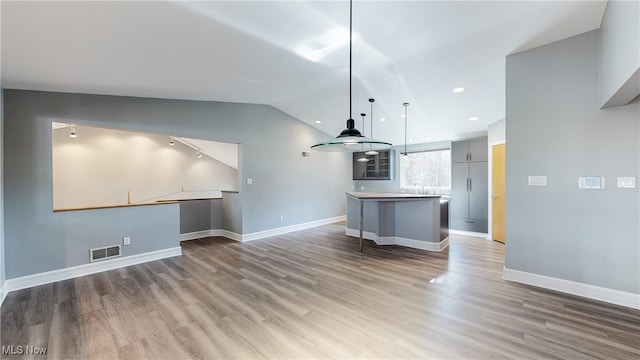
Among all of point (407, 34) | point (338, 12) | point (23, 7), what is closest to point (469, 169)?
point (407, 34)

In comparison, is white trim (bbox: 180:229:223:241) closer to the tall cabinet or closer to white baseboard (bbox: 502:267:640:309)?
white baseboard (bbox: 502:267:640:309)

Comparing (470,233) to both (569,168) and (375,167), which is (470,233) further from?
(569,168)

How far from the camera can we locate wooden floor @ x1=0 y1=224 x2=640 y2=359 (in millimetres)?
1968

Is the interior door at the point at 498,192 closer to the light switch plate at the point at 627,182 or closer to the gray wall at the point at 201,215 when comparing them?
the light switch plate at the point at 627,182

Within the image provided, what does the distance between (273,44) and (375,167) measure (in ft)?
18.2

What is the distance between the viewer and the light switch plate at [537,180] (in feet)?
9.95

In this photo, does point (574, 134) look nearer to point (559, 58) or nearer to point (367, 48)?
point (559, 58)

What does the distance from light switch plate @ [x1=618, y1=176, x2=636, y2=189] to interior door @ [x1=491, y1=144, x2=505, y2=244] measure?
8.67ft

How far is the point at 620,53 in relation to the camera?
204 centimetres

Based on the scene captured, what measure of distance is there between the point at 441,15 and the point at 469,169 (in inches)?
168

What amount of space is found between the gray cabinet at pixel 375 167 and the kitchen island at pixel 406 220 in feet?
8.30

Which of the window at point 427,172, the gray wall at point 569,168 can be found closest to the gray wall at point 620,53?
the gray wall at point 569,168

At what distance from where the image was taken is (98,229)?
3.71 meters

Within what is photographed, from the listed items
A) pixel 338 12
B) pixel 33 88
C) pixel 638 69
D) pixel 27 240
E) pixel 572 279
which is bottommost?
pixel 572 279
